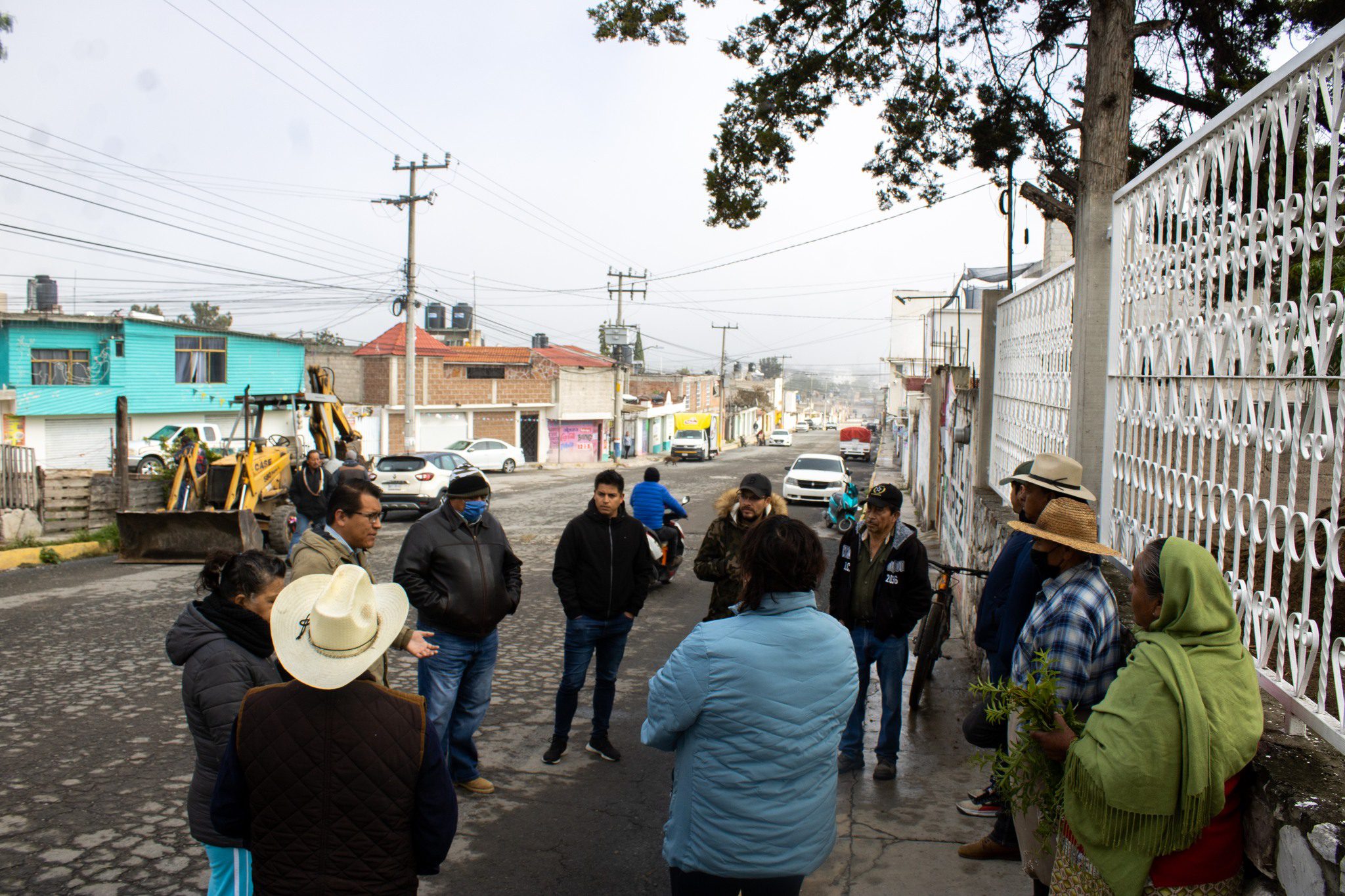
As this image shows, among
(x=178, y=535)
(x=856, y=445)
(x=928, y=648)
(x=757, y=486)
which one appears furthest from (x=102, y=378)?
(x=856, y=445)

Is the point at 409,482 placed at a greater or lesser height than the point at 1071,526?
lesser

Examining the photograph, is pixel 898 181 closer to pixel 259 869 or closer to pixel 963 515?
pixel 963 515

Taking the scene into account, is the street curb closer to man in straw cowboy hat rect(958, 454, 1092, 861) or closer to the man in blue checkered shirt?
man in straw cowboy hat rect(958, 454, 1092, 861)

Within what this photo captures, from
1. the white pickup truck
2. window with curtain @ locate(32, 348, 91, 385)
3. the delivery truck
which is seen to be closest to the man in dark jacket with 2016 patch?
the white pickup truck

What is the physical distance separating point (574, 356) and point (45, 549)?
55969 mm

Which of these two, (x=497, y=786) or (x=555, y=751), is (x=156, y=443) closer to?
(x=555, y=751)

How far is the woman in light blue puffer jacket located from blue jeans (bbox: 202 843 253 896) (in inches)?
57.5

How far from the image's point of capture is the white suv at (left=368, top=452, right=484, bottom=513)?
66.9 ft

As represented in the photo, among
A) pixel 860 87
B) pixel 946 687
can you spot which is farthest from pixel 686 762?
pixel 860 87

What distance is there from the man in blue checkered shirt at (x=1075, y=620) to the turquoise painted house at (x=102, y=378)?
26.8m

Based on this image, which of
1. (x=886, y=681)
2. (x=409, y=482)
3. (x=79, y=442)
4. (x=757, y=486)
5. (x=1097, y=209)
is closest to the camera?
(x=1097, y=209)

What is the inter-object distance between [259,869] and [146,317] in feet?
102

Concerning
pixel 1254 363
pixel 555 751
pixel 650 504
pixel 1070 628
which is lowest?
pixel 555 751

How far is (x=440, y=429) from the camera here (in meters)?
41.7
